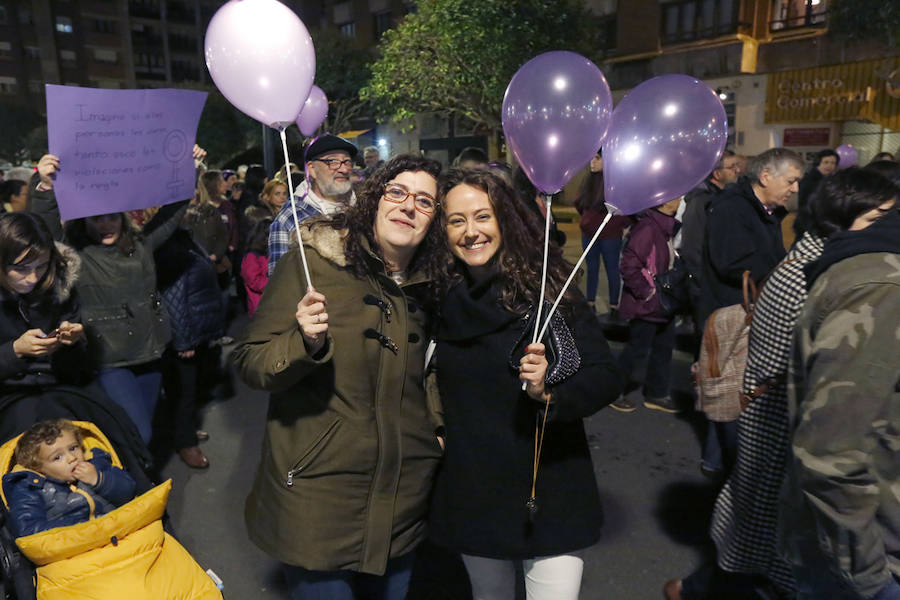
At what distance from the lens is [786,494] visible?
68.8 inches

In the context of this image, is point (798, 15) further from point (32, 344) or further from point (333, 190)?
point (32, 344)

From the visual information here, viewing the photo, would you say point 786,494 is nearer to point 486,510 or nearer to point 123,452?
point 486,510

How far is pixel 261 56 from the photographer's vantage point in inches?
80.2

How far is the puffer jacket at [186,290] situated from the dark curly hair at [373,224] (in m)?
2.52

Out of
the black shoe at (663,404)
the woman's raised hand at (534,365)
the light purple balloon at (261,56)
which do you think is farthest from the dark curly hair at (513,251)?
the black shoe at (663,404)

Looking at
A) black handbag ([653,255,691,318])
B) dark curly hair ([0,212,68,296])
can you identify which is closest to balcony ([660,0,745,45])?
black handbag ([653,255,691,318])

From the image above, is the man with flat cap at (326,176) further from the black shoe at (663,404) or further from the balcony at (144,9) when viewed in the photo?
the balcony at (144,9)

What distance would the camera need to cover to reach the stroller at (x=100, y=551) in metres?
2.18

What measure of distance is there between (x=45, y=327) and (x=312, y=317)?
1742mm

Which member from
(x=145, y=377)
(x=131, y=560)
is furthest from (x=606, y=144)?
(x=145, y=377)

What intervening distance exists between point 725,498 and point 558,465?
88 centimetres

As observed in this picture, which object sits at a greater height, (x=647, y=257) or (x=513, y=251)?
(x=513, y=251)

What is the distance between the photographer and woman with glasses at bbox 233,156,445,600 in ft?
5.95

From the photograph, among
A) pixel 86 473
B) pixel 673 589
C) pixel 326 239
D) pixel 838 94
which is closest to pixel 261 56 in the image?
pixel 326 239
